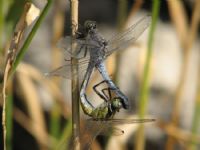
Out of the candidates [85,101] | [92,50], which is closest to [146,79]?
[92,50]

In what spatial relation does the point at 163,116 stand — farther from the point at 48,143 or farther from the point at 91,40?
the point at 91,40

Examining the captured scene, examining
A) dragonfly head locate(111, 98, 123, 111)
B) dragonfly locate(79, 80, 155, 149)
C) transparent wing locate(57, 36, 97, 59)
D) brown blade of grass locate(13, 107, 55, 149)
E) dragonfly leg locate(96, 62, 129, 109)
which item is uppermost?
transparent wing locate(57, 36, 97, 59)

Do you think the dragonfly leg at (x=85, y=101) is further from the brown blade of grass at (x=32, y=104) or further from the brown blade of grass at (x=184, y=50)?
the brown blade of grass at (x=32, y=104)

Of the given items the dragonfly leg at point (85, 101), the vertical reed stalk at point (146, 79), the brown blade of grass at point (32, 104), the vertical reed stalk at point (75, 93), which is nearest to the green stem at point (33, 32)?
the vertical reed stalk at point (75, 93)

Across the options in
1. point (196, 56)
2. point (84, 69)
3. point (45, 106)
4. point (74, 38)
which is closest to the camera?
point (74, 38)

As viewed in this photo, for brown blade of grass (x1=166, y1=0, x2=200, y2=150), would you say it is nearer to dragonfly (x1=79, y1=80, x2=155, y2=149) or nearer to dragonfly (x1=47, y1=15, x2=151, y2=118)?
dragonfly (x1=47, y1=15, x2=151, y2=118)

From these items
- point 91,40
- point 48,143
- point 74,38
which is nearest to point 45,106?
point 48,143

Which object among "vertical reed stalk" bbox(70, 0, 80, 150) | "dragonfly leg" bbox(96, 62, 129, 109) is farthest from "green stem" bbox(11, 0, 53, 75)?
"dragonfly leg" bbox(96, 62, 129, 109)

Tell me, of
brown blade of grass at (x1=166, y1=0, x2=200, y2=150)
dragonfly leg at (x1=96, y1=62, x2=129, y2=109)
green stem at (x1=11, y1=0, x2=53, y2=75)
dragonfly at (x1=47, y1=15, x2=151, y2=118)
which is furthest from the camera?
brown blade of grass at (x1=166, y1=0, x2=200, y2=150)
